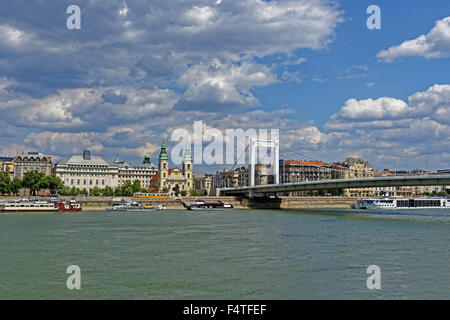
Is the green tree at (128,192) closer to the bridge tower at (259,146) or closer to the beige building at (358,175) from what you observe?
the bridge tower at (259,146)

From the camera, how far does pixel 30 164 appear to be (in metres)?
119

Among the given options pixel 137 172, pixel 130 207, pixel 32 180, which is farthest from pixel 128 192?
pixel 137 172

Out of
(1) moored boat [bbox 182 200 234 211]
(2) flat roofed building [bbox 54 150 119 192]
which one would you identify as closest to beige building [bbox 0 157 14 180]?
(2) flat roofed building [bbox 54 150 119 192]

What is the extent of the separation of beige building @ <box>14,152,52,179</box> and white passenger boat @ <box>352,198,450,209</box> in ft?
245

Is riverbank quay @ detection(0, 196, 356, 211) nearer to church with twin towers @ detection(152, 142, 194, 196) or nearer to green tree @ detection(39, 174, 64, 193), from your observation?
green tree @ detection(39, 174, 64, 193)

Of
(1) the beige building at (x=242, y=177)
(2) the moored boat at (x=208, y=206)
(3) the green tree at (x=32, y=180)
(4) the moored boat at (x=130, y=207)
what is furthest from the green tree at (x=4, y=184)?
(1) the beige building at (x=242, y=177)

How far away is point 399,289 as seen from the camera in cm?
1448

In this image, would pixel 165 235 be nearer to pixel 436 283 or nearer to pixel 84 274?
pixel 84 274

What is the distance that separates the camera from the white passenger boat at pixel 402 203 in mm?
78312

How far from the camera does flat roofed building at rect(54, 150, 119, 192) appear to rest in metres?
125

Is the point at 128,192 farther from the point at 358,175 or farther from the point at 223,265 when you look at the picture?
the point at 223,265

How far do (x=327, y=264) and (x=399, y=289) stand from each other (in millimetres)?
4177

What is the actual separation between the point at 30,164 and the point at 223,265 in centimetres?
11112
